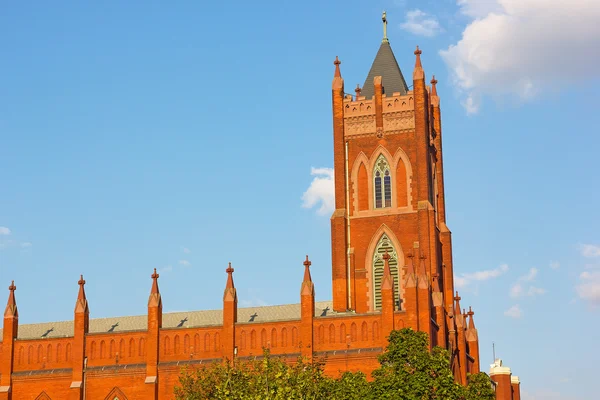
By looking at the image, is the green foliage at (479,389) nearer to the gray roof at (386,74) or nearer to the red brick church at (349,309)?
the red brick church at (349,309)

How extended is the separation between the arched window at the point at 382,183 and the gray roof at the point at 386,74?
4.98 metres

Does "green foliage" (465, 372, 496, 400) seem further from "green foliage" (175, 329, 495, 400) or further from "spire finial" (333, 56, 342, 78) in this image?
"spire finial" (333, 56, 342, 78)

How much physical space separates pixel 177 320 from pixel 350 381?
68.2 feet

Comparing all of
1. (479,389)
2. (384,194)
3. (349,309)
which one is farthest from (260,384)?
(384,194)

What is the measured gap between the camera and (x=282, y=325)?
57156 mm

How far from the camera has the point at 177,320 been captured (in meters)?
64.0

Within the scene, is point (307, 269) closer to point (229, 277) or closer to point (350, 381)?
point (229, 277)

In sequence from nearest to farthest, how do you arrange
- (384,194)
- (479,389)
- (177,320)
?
(479,389) → (384,194) → (177,320)

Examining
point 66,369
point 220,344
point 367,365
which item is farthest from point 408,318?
point 66,369

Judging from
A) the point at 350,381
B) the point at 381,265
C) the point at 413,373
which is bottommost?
the point at 350,381

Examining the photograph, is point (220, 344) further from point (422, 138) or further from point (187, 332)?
point (422, 138)

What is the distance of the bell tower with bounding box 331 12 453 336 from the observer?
202 ft

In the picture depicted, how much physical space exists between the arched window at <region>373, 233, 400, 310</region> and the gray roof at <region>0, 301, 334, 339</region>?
124 inches

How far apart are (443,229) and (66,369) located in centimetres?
2525
